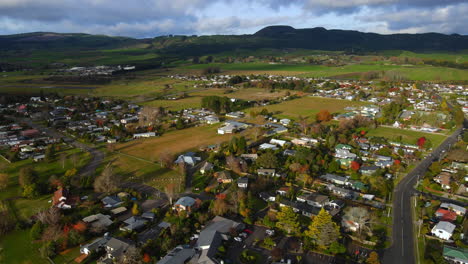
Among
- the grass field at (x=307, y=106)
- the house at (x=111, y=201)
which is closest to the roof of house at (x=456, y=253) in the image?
the house at (x=111, y=201)

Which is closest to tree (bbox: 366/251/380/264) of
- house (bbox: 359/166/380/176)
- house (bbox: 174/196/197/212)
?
house (bbox: 174/196/197/212)

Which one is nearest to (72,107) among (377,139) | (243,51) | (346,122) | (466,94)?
(346,122)

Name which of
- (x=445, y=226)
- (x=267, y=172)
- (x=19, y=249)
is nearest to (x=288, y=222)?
(x=267, y=172)

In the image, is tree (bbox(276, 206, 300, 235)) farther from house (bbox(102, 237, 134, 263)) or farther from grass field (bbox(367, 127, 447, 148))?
grass field (bbox(367, 127, 447, 148))

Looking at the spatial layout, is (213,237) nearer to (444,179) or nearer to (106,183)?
(106,183)

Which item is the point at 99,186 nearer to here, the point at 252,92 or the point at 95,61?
the point at 252,92

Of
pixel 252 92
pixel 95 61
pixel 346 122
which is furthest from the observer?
pixel 95 61
